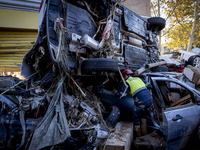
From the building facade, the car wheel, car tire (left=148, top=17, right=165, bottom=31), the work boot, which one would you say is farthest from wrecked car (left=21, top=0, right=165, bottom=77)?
the car wheel

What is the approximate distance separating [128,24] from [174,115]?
3.45m

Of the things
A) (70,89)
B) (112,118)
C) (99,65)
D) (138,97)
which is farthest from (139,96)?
(70,89)

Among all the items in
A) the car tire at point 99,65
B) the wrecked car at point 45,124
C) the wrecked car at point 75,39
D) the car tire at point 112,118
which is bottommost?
the car tire at point 112,118

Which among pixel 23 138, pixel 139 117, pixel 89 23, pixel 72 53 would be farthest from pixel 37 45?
pixel 139 117

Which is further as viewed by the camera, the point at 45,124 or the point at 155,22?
the point at 155,22

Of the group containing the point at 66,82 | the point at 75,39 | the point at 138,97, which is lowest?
the point at 138,97

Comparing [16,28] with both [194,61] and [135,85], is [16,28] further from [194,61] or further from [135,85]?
[194,61]

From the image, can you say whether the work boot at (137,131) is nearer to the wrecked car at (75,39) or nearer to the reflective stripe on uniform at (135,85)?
the reflective stripe on uniform at (135,85)

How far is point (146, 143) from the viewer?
8.29ft

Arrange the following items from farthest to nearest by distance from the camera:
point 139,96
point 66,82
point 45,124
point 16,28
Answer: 1. point 16,28
2. point 66,82
3. point 139,96
4. point 45,124

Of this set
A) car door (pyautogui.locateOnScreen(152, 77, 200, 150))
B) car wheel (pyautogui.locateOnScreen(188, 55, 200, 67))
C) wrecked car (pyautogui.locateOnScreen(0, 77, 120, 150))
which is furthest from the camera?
car wheel (pyautogui.locateOnScreen(188, 55, 200, 67))

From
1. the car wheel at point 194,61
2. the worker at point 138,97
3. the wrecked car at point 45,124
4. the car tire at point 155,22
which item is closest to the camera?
the wrecked car at point 45,124

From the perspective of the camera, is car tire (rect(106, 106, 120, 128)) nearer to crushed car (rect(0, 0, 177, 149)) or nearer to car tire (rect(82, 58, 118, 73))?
crushed car (rect(0, 0, 177, 149))

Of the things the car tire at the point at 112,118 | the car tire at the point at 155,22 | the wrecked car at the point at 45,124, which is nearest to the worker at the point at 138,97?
the car tire at the point at 112,118
